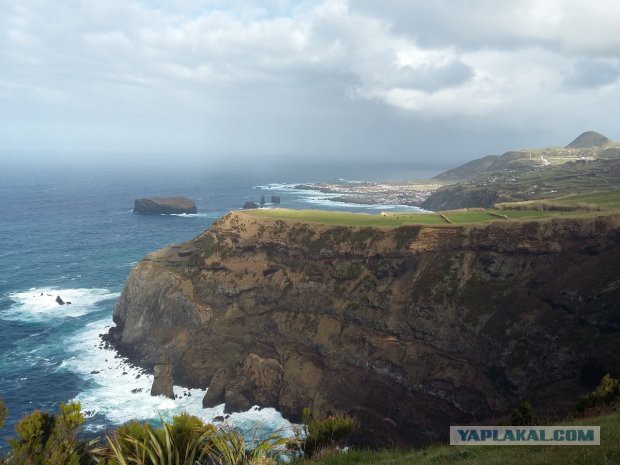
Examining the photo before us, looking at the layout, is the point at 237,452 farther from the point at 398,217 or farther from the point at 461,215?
the point at 461,215

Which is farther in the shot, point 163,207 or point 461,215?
point 163,207

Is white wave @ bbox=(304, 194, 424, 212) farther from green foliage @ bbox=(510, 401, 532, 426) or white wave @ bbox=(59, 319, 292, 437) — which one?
green foliage @ bbox=(510, 401, 532, 426)

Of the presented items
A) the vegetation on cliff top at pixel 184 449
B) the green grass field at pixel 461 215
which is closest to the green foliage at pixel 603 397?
the vegetation on cliff top at pixel 184 449

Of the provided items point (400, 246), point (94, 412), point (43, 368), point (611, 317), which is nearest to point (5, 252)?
point (43, 368)

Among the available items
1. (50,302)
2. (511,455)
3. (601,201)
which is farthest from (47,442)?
(601,201)

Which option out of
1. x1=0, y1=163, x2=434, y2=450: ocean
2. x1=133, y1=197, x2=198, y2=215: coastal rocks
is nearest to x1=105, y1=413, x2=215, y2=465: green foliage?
x1=0, y1=163, x2=434, y2=450: ocean

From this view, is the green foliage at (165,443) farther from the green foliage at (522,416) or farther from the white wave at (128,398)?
the white wave at (128,398)
